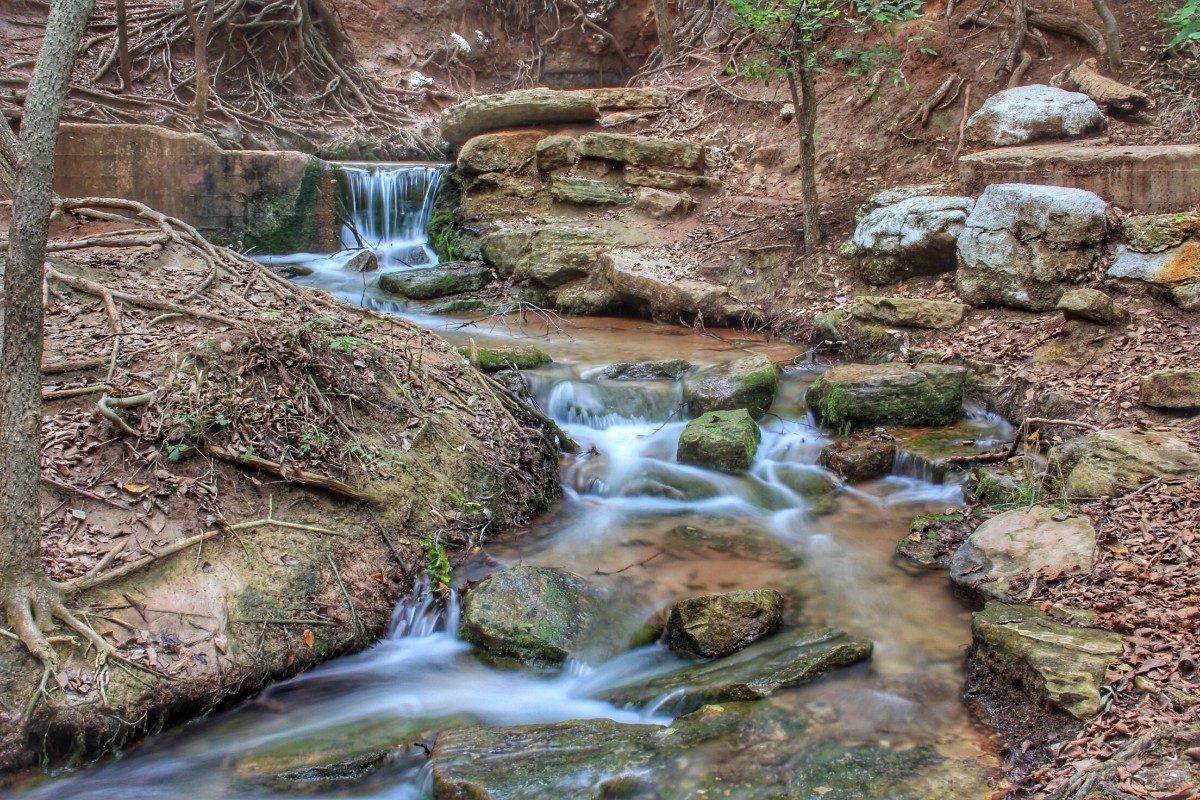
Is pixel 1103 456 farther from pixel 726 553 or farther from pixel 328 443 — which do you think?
pixel 328 443

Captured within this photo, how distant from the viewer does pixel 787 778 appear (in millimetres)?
3443

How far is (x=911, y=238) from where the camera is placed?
8734mm

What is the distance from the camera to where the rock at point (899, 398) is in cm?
692

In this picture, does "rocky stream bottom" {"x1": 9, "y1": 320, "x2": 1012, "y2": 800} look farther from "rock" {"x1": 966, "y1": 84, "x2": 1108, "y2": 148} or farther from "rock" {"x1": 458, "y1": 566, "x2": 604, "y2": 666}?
"rock" {"x1": 966, "y1": 84, "x2": 1108, "y2": 148}

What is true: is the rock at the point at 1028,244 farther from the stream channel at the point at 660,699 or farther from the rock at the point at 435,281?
the rock at the point at 435,281

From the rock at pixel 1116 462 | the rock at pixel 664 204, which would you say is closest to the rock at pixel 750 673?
the rock at pixel 1116 462

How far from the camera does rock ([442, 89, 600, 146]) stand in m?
12.9

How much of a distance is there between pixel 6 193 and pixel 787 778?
6.48 meters

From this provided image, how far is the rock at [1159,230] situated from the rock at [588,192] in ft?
21.2

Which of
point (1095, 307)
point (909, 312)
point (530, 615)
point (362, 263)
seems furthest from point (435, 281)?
point (1095, 307)

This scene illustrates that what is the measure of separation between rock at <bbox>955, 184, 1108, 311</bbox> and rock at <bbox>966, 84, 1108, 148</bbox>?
1.37 meters

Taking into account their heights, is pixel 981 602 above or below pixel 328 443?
below

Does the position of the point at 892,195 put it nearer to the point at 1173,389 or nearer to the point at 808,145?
the point at 808,145

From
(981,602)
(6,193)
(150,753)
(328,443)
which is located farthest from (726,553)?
(6,193)
